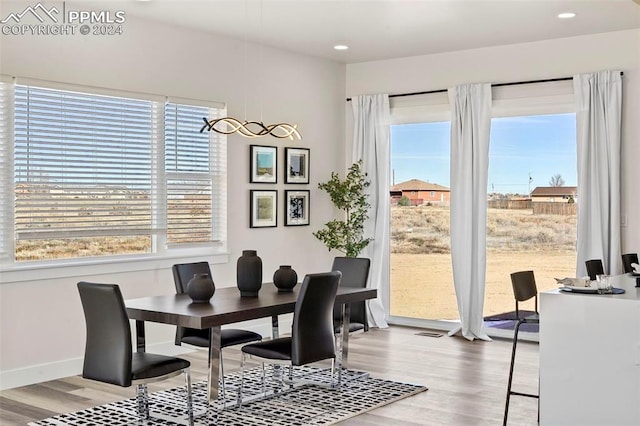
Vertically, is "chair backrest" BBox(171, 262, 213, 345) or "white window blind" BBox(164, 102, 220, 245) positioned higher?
"white window blind" BBox(164, 102, 220, 245)

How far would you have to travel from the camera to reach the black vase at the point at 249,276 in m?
5.32

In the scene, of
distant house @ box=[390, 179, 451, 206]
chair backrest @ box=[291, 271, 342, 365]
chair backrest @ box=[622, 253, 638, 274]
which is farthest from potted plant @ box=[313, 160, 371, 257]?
chair backrest @ box=[291, 271, 342, 365]

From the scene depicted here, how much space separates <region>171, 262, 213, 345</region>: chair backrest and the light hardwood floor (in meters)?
0.52

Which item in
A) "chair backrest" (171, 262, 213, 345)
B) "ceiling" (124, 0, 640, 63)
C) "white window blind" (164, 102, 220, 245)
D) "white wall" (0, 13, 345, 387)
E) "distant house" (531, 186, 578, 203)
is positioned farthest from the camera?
"distant house" (531, 186, 578, 203)

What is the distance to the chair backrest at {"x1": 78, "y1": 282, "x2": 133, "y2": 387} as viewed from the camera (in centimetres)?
418

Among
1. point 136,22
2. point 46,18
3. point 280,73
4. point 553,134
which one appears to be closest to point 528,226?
point 553,134

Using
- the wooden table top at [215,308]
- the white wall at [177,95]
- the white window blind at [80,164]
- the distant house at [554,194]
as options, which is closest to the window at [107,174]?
the white window blind at [80,164]

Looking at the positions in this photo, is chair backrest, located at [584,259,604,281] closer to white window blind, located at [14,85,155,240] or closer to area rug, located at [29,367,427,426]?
area rug, located at [29,367,427,426]

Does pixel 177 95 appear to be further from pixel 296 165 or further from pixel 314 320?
pixel 314 320

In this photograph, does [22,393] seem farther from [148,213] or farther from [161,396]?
[148,213]

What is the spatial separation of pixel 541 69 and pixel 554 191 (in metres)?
1.18

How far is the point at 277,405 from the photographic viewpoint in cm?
513

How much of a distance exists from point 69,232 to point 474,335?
3.99m

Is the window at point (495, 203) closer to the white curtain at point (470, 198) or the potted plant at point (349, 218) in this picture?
the white curtain at point (470, 198)
